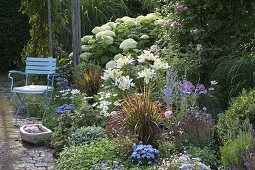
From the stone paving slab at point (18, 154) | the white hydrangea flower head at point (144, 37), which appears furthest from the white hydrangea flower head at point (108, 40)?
the stone paving slab at point (18, 154)

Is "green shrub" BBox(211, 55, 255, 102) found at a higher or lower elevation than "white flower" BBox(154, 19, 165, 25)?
lower

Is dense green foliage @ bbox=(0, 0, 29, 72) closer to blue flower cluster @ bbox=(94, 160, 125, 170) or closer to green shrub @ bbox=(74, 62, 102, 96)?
green shrub @ bbox=(74, 62, 102, 96)

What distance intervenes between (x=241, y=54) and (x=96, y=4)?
4.93 m

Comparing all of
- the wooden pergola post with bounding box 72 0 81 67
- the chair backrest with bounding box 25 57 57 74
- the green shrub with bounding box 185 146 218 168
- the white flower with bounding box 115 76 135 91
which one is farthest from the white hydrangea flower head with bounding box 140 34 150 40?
the green shrub with bounding box 185 146 218 168

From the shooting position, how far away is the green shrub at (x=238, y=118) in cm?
447

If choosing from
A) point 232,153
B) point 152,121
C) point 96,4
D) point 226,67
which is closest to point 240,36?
point 226,67

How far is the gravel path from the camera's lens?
5082 mm

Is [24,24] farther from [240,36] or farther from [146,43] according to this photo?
[240,36]

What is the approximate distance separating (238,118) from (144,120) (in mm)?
896

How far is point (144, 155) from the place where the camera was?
4.48 m

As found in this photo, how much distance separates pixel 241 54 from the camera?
6867 millimetres

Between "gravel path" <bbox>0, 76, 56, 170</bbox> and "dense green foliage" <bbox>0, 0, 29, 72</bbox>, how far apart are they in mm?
5064

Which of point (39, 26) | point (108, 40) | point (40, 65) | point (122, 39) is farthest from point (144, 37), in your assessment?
point (39, 26)

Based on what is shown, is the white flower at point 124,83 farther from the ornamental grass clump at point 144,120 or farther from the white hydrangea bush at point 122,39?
the white hydrangea bush at point 122,39
